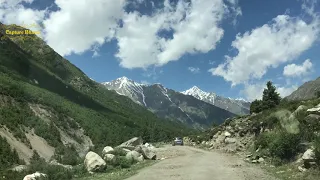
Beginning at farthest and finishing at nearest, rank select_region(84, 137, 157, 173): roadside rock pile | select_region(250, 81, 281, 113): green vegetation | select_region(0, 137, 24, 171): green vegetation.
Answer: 1. select_region(250, 81, 281, 113): green vegetation
2. select_region(0, 137, 24, 171): green vegetation
3. select_region(84, 137, 157, 173): roadside rock pile

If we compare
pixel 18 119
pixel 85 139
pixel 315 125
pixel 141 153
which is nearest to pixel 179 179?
pixel 315 125

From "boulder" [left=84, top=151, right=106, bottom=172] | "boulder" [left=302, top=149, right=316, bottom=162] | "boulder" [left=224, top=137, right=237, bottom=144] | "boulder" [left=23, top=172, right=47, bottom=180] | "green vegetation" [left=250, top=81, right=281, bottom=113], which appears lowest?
"boulder" [left=23, top=172, right=47, bottom=180]

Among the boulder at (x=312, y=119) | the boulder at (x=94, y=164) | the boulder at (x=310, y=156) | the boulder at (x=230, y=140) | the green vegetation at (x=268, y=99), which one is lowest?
the boulder at (x=94, y=164)

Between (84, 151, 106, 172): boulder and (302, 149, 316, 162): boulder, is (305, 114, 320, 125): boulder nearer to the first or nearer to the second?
(302, 149, 316, 162): boulder

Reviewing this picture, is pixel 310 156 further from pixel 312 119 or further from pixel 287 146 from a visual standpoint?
pixel 312 119

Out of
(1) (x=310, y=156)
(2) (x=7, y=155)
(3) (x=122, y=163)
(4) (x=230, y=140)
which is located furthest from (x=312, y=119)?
(2) (x=7, y=155)

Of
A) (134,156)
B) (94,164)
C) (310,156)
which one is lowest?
(94,164)

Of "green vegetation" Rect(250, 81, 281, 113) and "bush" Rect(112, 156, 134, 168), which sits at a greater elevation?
"green vegetation" Rect(250, 81, 281, 113)

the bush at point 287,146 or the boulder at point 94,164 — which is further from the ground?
the bush at point 287,146

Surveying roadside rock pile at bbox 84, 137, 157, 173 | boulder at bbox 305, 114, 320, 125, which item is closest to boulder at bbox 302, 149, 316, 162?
boulder at bbox 305, 114, 320, 125

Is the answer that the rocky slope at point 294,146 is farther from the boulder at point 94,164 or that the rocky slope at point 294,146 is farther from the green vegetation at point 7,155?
the green vegetation at point 7,155

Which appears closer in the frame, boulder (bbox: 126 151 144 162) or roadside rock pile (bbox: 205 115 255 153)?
boulder (bbox: 126 151 144 162)

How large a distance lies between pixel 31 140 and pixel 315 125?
130ft

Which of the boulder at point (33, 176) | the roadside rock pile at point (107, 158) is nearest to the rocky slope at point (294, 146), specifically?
the roadside rock pile at point (107, 158)
